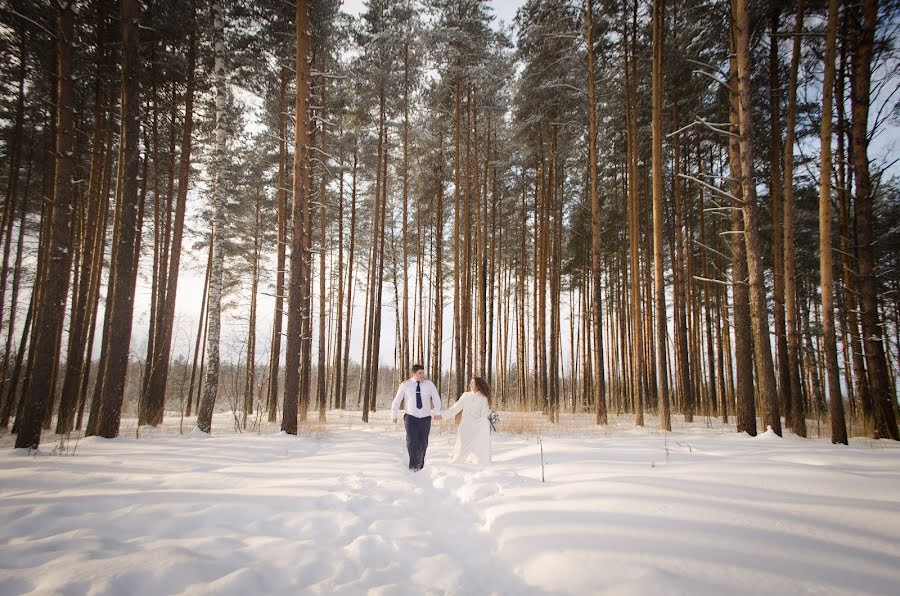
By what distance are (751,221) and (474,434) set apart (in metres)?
6.14

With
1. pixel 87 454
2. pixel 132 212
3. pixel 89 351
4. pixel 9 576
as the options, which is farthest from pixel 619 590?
pixel 89 351

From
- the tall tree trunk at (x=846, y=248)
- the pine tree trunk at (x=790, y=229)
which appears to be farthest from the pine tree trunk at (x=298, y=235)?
the tall tree trunk at (x=846, y=248)

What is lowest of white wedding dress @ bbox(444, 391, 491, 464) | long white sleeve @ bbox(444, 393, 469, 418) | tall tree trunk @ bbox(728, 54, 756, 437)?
white wedding dress @ bbox(444, 391, 491, 464)

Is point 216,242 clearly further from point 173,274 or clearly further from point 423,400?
point 423,400

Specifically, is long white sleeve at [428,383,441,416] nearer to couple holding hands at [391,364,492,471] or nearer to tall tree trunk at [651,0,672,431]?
couple holding hands at [391,364,492,471]

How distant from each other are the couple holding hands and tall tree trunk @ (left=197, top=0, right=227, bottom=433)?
5630 mm

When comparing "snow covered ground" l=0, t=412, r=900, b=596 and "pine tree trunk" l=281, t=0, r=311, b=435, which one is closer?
"snow covered ground" l=0, t=412, r=900, b=596

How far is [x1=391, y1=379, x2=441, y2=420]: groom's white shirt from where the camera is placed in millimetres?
5516

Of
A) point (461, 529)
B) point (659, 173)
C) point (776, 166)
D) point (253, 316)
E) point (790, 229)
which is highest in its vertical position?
point (776, 166)

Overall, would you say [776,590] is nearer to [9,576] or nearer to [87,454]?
[9,576]

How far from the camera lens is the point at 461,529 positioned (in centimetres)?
310

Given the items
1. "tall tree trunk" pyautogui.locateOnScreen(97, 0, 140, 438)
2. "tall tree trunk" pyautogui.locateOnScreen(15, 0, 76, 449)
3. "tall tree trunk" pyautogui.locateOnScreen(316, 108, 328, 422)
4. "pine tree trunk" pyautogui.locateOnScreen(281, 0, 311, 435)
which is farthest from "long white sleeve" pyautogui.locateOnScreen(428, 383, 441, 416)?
"tall tree trunk" pyautogui.locateOnScreen(316, 108, 328, 422)

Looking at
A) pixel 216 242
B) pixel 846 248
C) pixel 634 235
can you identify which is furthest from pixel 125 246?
pixel 846 248

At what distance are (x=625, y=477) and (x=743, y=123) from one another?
22.3ft
